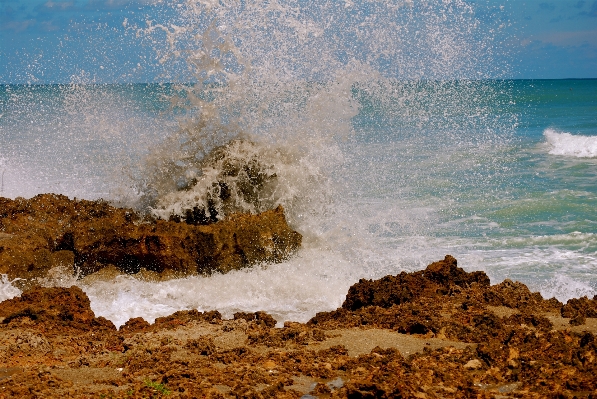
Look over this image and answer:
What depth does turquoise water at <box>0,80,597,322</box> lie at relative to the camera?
318 inches

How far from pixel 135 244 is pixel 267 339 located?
10.8 feet

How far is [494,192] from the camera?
15031mm

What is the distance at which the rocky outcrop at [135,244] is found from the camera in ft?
26.7

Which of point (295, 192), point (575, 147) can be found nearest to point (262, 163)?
point (295, 192)

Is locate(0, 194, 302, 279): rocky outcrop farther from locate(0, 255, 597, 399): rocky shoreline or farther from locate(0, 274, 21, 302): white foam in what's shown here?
locate(0, 255, 597, 399): rocky shoreline

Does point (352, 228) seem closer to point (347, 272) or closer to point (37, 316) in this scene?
point (347, 272)

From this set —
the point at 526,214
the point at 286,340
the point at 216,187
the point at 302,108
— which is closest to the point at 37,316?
the point at 286,340

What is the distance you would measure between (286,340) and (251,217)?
352 centimetres

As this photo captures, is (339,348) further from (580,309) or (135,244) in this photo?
(135,244)

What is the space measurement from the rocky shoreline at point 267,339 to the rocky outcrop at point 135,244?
18 millimetres

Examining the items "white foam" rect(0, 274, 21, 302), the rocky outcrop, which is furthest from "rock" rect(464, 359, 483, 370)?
"white foam" rect(0, 274, 21, 302)

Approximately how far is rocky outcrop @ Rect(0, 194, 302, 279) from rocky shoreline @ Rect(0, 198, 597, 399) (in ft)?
0.06

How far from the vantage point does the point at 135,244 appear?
834 cm

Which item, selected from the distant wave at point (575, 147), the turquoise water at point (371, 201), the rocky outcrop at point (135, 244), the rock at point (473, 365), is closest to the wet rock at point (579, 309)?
the rock at point (473, 365)
